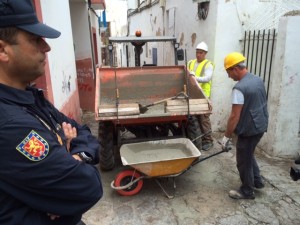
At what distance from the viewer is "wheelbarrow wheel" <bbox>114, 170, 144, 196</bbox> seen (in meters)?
3.75

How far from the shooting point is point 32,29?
1.10 m

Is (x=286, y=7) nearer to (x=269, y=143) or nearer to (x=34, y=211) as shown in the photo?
(x=269, y=143)

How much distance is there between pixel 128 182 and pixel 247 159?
1.62m

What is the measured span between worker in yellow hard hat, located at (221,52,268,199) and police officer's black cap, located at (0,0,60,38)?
2.70 m

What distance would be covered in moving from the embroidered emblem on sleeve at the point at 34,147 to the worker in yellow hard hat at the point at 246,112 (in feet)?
9.01

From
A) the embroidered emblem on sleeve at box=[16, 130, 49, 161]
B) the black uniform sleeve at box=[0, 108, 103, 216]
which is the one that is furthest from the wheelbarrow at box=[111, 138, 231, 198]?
the embroidered emblem on sleeve at box=[16, 130, 49, 161]

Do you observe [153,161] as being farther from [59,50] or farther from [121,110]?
[59,50]

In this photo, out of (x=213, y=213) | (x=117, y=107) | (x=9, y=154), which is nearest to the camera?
(x=9, y=154)

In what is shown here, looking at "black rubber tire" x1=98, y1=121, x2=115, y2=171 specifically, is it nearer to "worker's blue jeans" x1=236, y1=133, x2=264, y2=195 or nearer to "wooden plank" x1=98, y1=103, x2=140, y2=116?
"wooden plank" x1=98, y1=103, x2=140, y2=116

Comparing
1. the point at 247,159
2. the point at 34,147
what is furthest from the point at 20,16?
the point at 247,159

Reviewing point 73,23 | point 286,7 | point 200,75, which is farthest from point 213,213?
point 73,23

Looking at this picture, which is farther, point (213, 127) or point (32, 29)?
point (213, 127)

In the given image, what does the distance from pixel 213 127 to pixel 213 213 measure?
313 cm

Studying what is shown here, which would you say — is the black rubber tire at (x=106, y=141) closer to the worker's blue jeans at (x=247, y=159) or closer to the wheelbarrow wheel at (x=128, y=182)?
the wheelbarrow wheel at (x=128, y=182)
